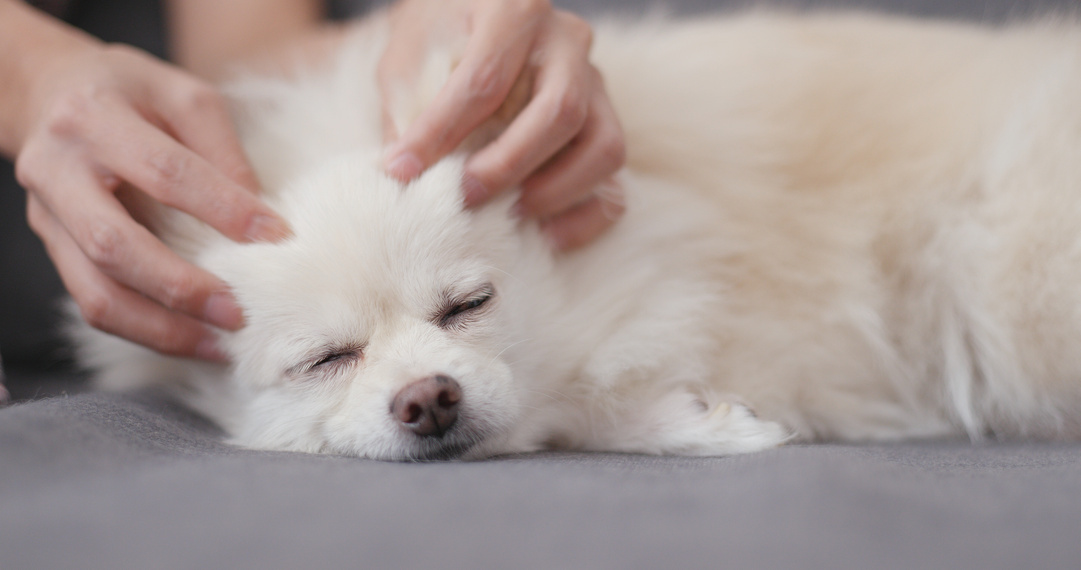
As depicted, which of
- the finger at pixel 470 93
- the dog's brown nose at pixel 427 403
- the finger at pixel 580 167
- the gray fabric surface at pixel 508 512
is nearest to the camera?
the gray fabric surface at pixel 508 512

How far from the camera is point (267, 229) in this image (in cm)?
120

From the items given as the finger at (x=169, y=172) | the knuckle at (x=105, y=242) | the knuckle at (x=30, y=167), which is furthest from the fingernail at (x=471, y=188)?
the knuckle at (x=30, y=167)

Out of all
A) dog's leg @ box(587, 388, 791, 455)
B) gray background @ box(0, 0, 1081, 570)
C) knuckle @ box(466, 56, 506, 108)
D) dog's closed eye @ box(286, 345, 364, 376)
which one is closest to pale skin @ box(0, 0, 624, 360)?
knuckle @ box(466, 56, 506, 108)

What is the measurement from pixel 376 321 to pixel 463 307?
15 cm

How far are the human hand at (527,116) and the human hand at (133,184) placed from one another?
30cm

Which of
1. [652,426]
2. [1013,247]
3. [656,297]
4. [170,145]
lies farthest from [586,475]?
[1013,247]

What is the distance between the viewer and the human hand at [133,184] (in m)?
1.16

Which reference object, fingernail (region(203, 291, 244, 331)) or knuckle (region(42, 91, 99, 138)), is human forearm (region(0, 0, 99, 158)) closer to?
knuckle (region(42, 91, 99, 138))

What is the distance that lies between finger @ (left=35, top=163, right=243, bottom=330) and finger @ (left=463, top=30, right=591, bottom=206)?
0.46 metres

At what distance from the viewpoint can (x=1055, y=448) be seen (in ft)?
4.20

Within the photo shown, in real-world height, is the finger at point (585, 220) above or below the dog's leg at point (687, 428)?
above

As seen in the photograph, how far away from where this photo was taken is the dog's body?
46.6 inches

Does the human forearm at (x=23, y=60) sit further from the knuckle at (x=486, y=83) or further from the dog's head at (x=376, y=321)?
the knuckle at (x=486, y=83)

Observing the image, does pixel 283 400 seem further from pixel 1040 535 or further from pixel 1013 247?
pixel 1013 247
